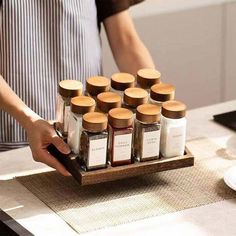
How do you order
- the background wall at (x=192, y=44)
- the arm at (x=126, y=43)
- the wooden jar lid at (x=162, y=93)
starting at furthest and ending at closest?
the background wall at (x=192, y=44)
the arm at (x=126, y=43)
the wooden jar lid at (x=162, y=93)

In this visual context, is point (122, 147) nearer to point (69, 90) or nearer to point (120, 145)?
point (120, 145)

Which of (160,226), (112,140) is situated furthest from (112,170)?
(160,226)

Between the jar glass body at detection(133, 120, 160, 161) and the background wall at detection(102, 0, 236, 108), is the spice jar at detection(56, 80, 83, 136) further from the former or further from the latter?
the background wall at detection(102, 0, 236, 108)

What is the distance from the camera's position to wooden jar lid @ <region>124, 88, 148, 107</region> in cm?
188

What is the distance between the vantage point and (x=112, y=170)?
180 centimetres

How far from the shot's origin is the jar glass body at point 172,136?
6.05 feet

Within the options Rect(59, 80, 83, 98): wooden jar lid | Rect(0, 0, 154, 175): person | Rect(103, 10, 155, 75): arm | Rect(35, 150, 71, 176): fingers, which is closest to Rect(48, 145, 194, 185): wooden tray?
Rect(35, 150, 71, 176): fingers

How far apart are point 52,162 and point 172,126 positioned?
29 centimetres

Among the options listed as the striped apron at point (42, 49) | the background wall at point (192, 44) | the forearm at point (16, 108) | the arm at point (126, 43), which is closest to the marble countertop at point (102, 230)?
the forearm at point (16, 108)

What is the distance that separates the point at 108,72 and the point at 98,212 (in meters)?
1.61

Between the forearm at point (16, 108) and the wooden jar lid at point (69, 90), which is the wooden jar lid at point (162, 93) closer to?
the wooden jar lid at point (69, 90)

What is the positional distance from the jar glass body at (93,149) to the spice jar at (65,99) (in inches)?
4.9

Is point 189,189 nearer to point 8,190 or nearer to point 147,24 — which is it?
point 8,190

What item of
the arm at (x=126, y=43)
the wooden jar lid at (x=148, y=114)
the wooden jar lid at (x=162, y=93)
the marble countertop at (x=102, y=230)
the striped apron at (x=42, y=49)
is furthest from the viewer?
the arm at (x=126, y=43)
